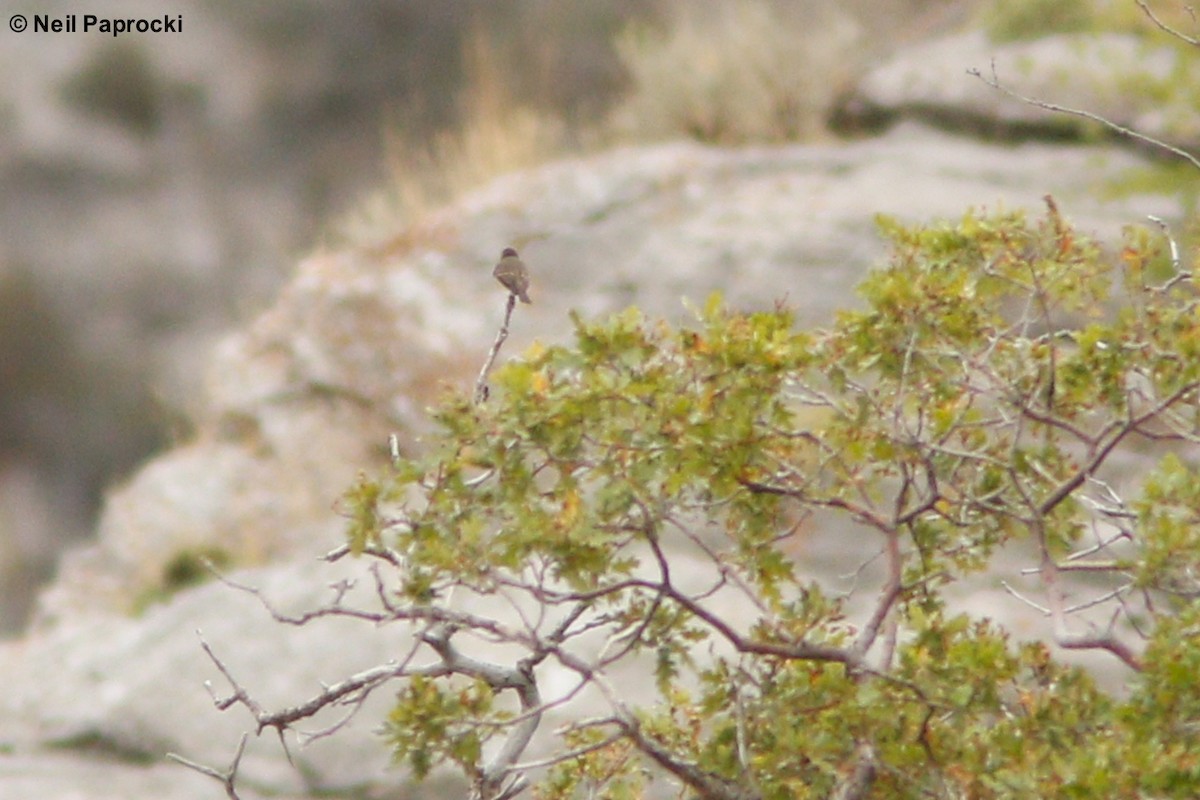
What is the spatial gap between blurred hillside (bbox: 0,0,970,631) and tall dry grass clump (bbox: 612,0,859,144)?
0.45m

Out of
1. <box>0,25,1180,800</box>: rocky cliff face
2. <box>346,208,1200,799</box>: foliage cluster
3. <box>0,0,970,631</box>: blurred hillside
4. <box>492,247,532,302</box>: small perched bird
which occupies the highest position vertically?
<box>0,0,970,631</box>: blurred hillside

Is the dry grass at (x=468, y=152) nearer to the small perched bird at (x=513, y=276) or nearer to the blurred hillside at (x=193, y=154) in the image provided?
the blurred hillside at (x=193, y=154)

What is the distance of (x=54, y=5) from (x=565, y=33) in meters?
3.58

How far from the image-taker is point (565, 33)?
37.1 feet

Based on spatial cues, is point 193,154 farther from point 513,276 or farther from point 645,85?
point 513,276

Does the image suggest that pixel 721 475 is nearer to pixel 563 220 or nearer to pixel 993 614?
pixel 993 614

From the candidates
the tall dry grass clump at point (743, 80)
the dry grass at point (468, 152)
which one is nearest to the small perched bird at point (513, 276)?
the dry grass at point (468, 152)

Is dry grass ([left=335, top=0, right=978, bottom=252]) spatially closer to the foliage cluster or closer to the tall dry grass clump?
the tall dry grass clump

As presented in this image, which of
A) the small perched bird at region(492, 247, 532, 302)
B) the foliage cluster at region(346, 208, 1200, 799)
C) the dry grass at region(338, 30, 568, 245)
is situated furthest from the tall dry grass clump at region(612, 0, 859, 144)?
the foliage cluster at region(346, 208, 1200, 799)

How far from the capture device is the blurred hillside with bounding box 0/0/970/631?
1073cm

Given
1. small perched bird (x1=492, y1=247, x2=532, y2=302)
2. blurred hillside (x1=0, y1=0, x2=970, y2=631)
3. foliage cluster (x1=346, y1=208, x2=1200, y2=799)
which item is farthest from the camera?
blurred hillside (x1=0, y1=0, x2=970, y2=631)

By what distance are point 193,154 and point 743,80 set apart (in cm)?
437

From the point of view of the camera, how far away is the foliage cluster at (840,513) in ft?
7.47

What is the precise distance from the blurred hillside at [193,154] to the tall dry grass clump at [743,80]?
1.46 ft
